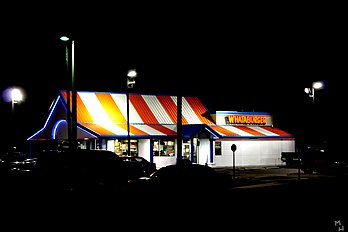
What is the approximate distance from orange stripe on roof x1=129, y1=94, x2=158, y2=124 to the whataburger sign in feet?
28.3

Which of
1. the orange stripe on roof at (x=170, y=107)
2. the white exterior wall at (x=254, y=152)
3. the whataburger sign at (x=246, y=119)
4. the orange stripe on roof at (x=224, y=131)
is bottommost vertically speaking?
the white exterior wall at (x=254, y=152)

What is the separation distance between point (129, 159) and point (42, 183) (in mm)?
8847

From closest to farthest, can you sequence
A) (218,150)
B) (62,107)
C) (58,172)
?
1. (58,172)
2. (62,107)
3. (218,150)

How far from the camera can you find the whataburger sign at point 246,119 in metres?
51.1

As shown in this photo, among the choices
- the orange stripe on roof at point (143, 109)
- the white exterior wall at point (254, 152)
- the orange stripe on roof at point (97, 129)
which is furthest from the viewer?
the white exterior wall at point (254, 152)

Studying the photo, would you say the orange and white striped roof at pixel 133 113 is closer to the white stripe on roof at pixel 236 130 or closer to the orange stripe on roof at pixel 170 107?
the orange stripe on roof at pixel 170 107

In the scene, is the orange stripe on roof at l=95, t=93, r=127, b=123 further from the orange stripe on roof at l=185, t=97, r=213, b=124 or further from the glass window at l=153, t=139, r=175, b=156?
the orange stripe on roof at l=185, t=97, r=213, b=124

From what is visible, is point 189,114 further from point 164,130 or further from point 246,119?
point 164,130

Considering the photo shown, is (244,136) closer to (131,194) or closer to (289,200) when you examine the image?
(289,200)

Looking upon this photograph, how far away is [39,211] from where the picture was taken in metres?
14.7

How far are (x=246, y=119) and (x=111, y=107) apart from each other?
49.2ft

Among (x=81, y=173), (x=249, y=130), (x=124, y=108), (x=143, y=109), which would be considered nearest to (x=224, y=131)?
(x=249, y=130)

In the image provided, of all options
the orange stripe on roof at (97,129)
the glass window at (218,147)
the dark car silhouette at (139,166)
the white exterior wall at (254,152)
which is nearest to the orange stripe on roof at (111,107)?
the orange stripe on roof at (97,129)

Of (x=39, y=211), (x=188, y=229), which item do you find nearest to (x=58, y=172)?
(x=39, y=211)
